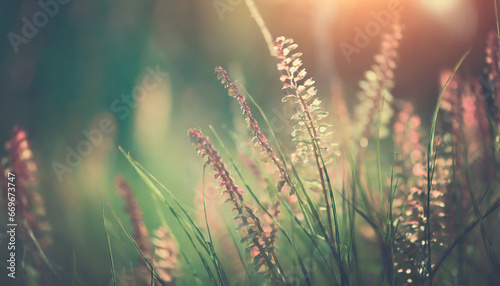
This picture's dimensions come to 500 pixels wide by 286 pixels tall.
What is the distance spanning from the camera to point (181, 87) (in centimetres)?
249

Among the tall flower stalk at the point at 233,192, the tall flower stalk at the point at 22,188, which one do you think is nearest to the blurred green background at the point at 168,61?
the tall flower stalk at the point at 22,188

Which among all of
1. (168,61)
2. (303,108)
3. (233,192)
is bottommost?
(233,192)

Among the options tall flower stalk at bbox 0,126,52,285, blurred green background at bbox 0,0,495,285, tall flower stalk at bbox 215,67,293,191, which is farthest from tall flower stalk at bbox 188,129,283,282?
blurred green background at bbox 0,0,495,285

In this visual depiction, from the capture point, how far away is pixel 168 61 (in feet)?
8.04

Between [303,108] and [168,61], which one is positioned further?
[168,61]

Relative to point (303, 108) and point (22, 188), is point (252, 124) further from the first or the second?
point (22, 188)

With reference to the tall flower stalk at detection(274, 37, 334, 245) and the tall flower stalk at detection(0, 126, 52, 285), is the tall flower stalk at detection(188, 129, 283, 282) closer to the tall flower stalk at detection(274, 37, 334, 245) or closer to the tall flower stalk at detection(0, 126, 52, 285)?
the tall flower stalk at detection(274, 37, 334, 245)

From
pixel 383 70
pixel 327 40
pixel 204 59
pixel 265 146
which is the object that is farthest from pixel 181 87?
pixel 265 146

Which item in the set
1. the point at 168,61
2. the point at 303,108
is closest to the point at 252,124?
the point at 303,108

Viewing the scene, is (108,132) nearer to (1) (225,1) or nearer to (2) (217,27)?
(1) (225,1)

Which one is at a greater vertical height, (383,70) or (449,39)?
(449,39)

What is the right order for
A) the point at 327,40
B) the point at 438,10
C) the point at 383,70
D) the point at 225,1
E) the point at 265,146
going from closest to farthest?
the point at 265,146 → the point at 383,70 → the point at 225,1 → the point at 438,10 → the point at 327,40

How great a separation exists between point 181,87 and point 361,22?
1.30 m

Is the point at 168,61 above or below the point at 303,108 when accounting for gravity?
above
